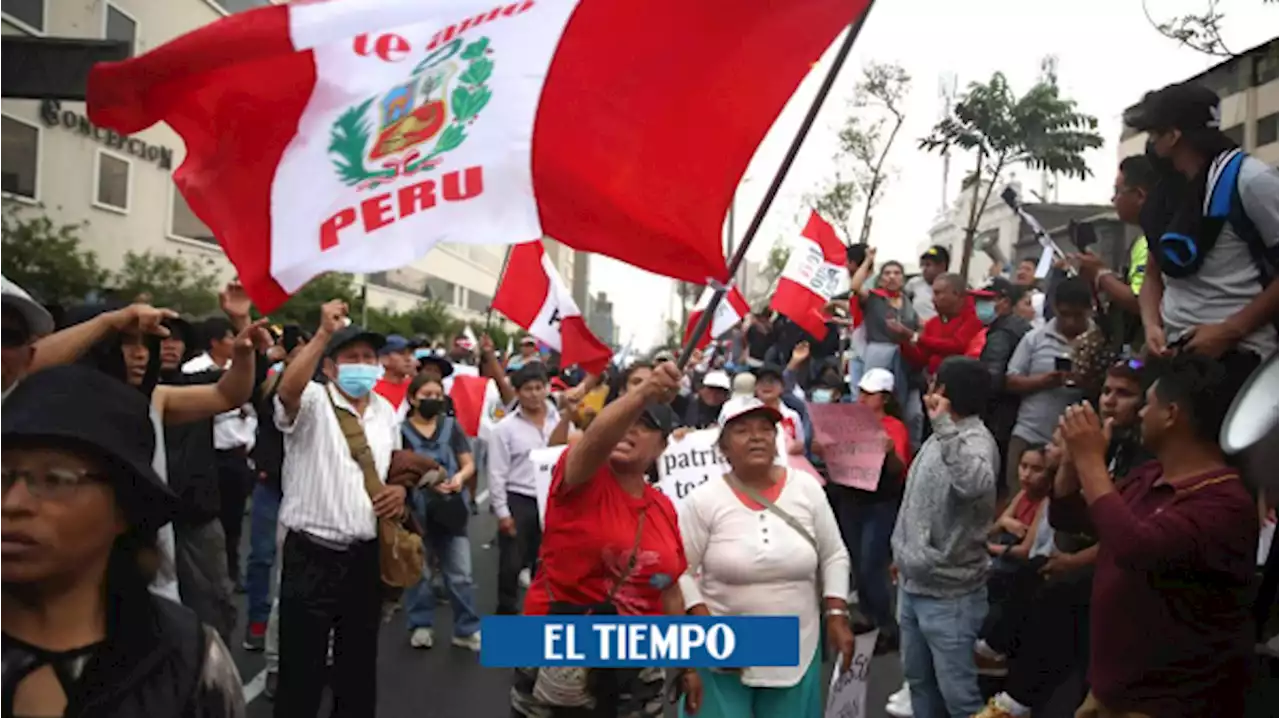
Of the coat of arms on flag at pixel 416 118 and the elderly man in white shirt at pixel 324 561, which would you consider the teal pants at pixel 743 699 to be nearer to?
the elderly man in white shirt at pixel 324 561

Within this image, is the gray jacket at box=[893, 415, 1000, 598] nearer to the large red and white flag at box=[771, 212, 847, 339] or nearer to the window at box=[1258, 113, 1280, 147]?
the window at box=[1258, 113, 1280, 147]

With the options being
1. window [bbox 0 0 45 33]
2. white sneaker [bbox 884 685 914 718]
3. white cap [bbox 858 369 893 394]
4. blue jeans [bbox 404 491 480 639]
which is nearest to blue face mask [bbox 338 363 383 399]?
blue jeans [bbox 404 491 480 639]

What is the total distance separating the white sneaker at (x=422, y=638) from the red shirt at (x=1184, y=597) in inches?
199

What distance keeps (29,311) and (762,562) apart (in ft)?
8.56

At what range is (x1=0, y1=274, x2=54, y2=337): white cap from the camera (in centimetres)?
355

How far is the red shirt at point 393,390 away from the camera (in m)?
8.01

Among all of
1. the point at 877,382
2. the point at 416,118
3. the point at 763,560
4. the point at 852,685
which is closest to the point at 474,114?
the point at 416,118

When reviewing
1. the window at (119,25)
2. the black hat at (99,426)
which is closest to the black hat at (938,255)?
the black hat at (99,426)

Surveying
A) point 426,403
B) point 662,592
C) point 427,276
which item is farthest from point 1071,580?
point 427,276

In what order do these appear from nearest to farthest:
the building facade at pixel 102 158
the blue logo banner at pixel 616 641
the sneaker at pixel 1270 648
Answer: the blue logo banner at pixel 616 641 < the sneaker at pixel 1270 648 < the building facade at pixel 102 158

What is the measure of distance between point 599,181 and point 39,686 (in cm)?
196

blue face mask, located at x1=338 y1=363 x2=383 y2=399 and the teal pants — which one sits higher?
blue face mask, located at x1=338 y1=363 x2=383 y2=399

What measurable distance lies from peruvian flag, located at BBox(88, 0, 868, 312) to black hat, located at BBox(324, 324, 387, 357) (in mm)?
2072

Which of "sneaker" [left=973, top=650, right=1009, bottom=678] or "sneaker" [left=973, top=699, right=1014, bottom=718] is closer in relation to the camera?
"sneaker" [left=973, top=699, right=1014, bottom=718]
